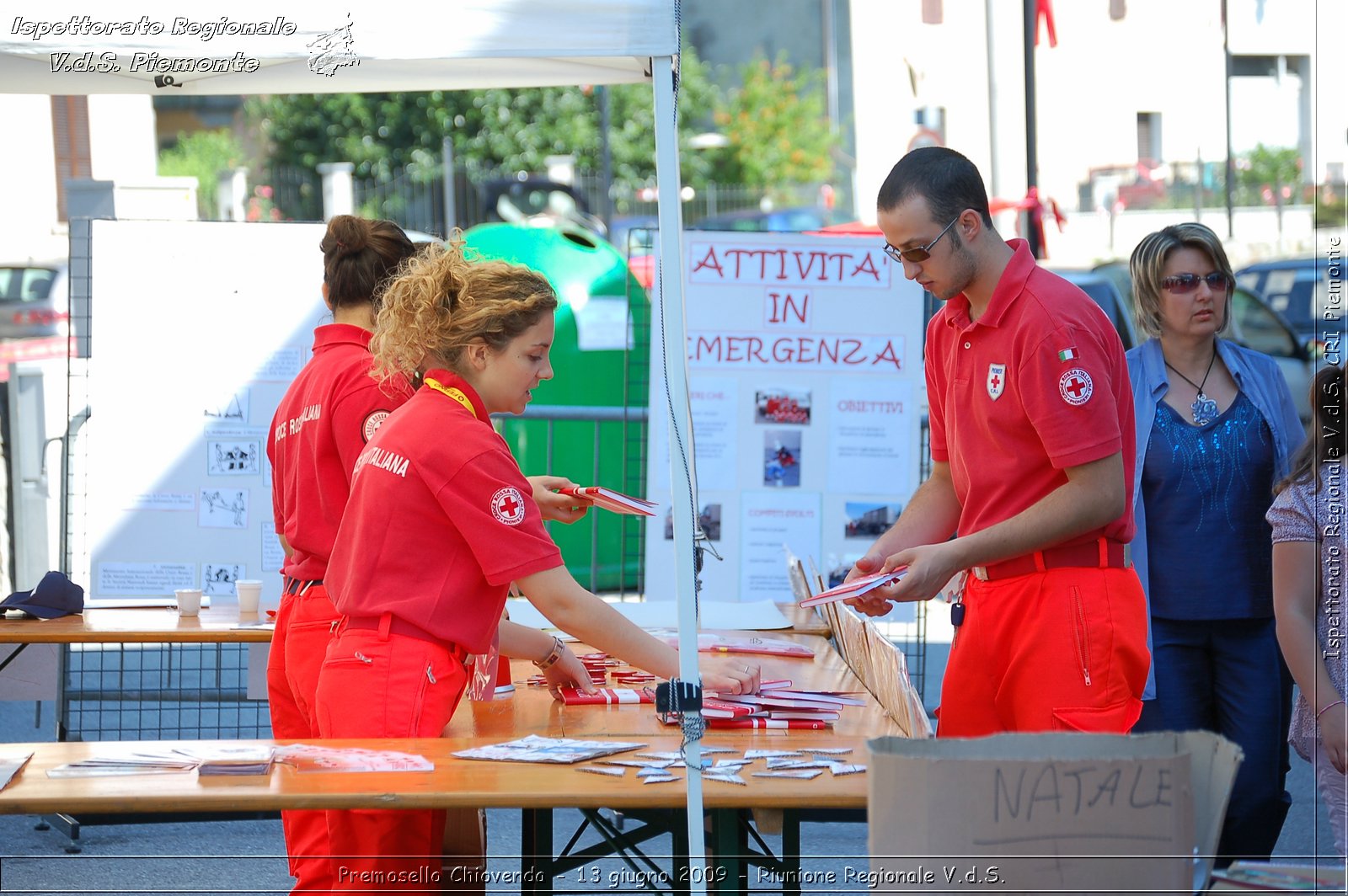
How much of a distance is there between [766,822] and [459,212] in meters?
20.4

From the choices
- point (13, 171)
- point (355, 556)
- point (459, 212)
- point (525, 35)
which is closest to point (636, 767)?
point (355, 556)

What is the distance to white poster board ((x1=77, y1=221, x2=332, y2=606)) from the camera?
543 cm

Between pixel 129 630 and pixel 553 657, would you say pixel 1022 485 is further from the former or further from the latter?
pixel 129 630

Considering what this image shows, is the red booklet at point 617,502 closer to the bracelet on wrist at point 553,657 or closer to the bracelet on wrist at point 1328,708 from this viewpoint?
the bracelet on wrist at point 553,657

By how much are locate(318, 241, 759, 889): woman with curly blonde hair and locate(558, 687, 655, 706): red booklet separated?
282 millimetres

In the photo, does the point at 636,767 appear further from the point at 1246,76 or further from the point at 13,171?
the point at 1246,76

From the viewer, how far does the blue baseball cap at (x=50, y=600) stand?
428 cm

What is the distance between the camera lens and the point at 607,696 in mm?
3092

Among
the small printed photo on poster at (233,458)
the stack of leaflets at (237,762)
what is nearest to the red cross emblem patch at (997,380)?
the stack of leaflets at (237,762)

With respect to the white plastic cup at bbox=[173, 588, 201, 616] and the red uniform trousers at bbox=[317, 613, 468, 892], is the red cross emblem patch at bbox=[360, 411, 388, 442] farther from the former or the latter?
the white plastic cup at bbox=[173, 588, 201, 616]

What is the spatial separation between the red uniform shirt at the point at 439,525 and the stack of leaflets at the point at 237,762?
322 millimetres

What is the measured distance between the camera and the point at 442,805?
2.34 meters

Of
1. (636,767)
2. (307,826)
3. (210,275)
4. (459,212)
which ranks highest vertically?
(459,212)

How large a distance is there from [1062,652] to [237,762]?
60.6 inches
